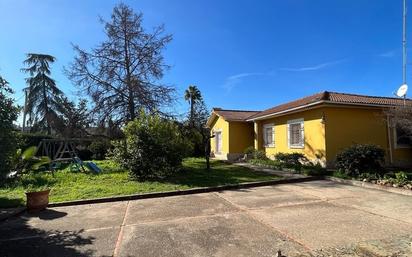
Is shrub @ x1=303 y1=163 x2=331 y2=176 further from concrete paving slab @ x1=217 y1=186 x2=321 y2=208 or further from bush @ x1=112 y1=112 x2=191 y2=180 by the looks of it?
bush @ x1=112 y1=112 x2=191 y2=180

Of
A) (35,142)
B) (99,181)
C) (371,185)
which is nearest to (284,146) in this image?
(371,185)

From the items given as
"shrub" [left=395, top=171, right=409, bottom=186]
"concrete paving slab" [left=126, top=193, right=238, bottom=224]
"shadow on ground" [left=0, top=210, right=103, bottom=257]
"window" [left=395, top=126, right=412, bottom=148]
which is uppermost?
"window" [left=395, top=126, right=412, bottom=148]

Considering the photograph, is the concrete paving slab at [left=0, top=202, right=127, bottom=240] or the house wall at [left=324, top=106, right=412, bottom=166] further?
the house wall at [left=324, top=106, right=412, bottom=166]

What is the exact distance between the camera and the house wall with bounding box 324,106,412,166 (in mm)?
13594

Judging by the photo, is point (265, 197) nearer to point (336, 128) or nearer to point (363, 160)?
point (363, 160)

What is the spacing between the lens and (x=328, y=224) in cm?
580

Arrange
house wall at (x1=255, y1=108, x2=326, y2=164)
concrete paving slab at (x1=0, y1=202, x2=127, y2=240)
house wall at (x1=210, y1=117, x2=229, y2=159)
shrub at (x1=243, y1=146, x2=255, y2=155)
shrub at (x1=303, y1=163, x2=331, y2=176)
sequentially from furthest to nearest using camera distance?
house wall at (x1=210, y1=117, x2=229, y2=159) → shrub at (x1=243, y1=146, x2=255, y2=155) → house wall at (x1=255, y1=108, x2=326, y2=164) → shrub at (x1=303, y1=163, x2=331, y2=176) → concrete paving slab at (x1=0, y1=202, x2=127, y2=240)

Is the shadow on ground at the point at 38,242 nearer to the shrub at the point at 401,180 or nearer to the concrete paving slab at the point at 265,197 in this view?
the concrete paving slab at the point at 265,197

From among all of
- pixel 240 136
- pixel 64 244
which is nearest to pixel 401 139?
Answer: pixel 240 136

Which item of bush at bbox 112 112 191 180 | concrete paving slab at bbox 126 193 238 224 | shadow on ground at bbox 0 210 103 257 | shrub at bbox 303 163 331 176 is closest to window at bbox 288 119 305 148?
shrub at bbox 303 163 331 176

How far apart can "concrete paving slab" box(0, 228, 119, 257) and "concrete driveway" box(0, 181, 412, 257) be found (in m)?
0.02

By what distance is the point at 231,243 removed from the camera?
16.4ft

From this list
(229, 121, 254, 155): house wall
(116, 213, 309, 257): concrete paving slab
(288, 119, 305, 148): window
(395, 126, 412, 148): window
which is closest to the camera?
(116, 213, 309, 257): concrete paving slab

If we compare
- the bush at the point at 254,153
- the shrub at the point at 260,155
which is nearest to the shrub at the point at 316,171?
the shrub at the point at 260,155
